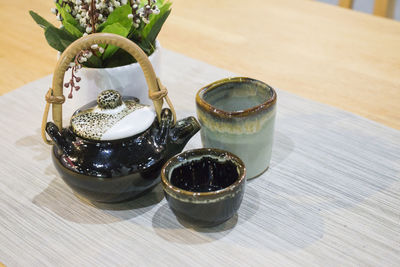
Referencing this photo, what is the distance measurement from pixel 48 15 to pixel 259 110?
3.08 feet

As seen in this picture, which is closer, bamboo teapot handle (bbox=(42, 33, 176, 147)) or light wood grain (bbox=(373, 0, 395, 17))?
bamboo teapot handle (bbox=(42, 33, 176, 147))

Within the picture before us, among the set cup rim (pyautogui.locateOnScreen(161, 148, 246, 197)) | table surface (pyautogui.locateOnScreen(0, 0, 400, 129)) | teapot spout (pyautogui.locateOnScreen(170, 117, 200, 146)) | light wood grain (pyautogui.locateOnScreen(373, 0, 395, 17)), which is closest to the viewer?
cup rim (pyautogui.locateOnScreen(161, 148, 246, 197))

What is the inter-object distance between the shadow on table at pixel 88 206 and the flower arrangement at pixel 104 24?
21 cm

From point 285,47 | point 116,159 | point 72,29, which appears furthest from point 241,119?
point 285,47

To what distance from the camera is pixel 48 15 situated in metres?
1.43

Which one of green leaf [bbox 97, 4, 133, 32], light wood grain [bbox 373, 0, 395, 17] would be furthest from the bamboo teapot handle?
light wood grain [bbox 373, 0, 395, 17]

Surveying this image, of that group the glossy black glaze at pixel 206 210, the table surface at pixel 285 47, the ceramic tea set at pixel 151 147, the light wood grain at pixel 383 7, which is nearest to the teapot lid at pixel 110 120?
the ceramic tea set at pixel 151 147

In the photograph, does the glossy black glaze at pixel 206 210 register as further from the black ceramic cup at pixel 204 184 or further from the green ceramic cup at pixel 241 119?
the green ceramic cup at pixel 241 119

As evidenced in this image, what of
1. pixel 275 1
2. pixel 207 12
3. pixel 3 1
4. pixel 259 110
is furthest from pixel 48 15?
pixel 259 110

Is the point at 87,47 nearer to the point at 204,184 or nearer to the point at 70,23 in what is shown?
the point at 70,23

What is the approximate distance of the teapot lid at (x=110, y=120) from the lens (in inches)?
26.7

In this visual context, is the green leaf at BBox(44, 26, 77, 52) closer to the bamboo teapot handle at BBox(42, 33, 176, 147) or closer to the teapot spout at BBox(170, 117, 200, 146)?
the bamboo teapot handle at BBox(42, 33, 176, 147)

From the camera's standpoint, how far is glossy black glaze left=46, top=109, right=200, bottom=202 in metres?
0.68

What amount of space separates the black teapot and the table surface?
1.38 feet
